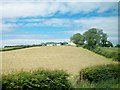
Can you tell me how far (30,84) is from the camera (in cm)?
665

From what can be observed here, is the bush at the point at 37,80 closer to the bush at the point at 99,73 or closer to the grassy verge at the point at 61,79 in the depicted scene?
the grassy verge at the point at 61,79

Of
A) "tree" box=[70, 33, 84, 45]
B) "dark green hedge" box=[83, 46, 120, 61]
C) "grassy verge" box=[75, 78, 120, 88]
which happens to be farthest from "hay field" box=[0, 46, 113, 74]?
"grassy verge" box=[75, 78, 120, 88]

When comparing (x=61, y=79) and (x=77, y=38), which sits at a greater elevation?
(x=77, y=38)

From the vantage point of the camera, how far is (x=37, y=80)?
265 inches

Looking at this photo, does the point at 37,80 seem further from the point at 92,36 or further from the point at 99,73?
the point at 92,36

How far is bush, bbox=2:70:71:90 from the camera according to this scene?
6445mm

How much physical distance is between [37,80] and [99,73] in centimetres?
233

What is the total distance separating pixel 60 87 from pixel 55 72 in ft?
1.21

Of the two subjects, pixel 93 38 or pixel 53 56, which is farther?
pixel 53 56

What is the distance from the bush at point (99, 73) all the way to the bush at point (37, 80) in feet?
4.07

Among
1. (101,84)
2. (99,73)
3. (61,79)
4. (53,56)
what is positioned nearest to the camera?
(61,79)

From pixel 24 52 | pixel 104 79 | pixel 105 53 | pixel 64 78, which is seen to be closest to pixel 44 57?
pixel 24 52

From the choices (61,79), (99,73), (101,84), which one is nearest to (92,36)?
(99,73)

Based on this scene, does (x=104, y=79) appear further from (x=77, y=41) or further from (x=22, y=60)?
(x=22, y=60)
